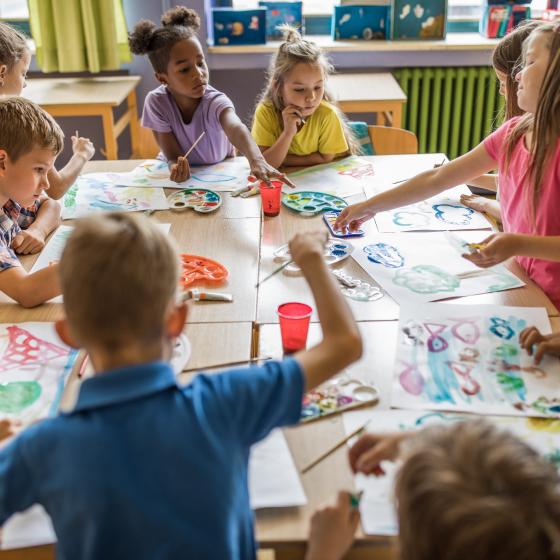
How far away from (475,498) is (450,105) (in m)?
3.67

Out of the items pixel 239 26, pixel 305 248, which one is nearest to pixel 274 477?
pixel 305 248

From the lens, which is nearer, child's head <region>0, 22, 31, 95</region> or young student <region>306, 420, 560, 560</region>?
young student <region>306, 420, 560, 560</region>

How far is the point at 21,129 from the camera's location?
1.57 metres

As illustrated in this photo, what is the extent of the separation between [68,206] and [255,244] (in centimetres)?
62

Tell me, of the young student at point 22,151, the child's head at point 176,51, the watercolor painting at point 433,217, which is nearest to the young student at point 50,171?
the young student at point 22,151

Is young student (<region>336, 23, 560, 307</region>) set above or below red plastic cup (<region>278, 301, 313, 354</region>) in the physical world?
above

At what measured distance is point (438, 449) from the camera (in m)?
0.67

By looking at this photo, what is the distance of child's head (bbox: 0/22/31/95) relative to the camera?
2.05m

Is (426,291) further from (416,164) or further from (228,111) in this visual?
(228,111)

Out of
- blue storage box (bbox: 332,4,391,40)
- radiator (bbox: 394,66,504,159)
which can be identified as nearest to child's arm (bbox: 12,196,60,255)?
blue storage box (bbox: 332,4,391,40)

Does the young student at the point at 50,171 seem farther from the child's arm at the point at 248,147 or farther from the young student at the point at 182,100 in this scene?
the child's arm at the point at 248,147

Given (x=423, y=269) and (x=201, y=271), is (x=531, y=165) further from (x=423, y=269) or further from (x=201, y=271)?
(x=201, y=271)

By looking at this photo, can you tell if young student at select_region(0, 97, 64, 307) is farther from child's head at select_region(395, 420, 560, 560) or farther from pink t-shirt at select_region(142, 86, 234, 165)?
child's head at select_region(395, 420, 560, 560)

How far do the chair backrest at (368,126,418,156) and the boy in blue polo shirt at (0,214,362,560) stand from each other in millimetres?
2000
